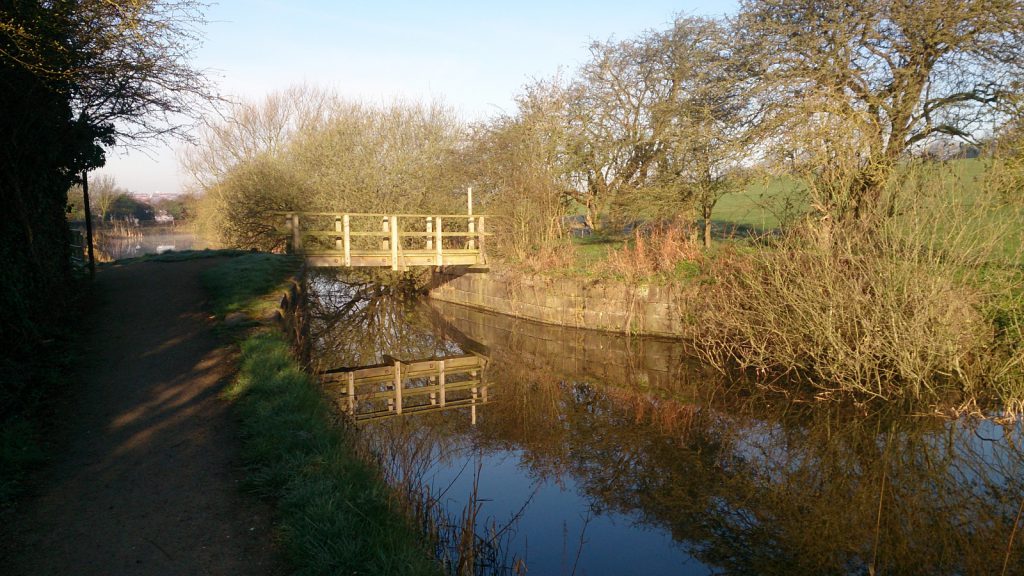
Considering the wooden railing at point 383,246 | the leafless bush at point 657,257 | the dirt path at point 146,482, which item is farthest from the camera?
the wooden railing at point 383,246

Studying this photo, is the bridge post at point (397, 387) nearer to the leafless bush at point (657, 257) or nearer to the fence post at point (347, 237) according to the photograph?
the fence post at point (347, 237)

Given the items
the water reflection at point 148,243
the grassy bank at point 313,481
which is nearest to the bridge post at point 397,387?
the grassy bank at point 313,481

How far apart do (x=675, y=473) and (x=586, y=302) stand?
7.94 meters

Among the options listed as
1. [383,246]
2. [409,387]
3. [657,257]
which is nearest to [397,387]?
[409,387]

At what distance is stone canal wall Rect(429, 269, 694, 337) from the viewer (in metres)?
12.9

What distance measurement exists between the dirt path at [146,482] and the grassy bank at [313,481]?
173mm

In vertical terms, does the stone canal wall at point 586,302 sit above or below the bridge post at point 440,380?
above

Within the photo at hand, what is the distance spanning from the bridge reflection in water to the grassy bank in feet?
5.05

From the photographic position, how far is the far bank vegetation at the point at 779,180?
7.97 meters

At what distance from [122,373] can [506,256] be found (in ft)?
36.9

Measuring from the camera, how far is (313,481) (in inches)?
171

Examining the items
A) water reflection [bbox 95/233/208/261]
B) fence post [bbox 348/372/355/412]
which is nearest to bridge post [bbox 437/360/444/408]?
fence post [bbox 348/372/355/412]

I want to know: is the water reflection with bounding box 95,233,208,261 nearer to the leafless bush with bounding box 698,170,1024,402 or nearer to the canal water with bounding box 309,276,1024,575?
the canal water with bounding box 309,276,1024,575

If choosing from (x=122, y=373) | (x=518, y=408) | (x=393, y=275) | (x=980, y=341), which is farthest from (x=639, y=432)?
(x=393, y=275)
